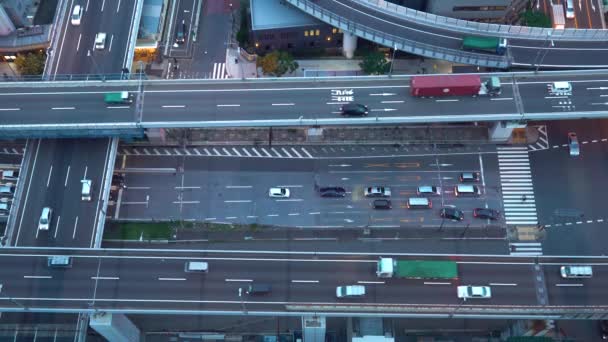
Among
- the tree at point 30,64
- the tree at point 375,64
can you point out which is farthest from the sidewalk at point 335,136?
the tree at point 30,64

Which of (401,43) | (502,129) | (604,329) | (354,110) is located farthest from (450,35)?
(604,329)

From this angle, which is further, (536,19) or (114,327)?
(536,19)

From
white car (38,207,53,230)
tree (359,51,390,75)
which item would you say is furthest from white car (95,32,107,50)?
tree (359,51,390,75)

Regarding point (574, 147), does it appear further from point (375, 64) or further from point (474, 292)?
point (375, 64)

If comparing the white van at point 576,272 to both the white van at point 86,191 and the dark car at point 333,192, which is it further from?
the white van at point 86,191

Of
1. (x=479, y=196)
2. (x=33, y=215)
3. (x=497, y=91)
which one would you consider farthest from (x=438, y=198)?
(x=33, y=215)

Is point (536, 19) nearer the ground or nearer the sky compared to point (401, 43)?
nearer the sky

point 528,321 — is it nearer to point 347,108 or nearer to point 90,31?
point 347,108

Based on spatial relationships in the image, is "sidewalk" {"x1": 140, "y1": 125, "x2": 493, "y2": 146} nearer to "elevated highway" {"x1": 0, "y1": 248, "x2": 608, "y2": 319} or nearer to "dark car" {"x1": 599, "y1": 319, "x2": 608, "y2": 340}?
"elevated highway" {"x1": 0, "y1": 248, "x2": 608, "y2": 319}
